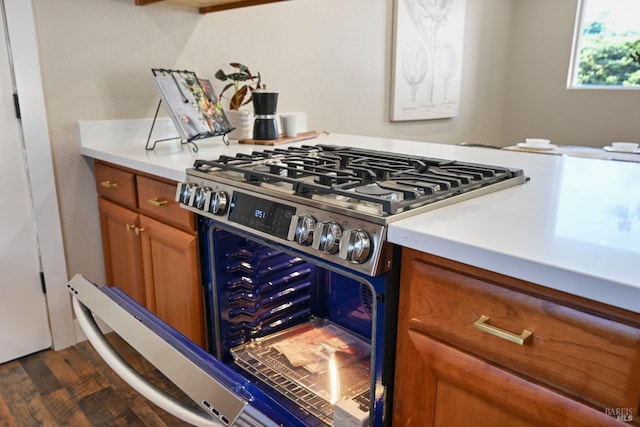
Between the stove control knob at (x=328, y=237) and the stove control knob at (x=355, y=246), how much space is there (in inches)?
1.2

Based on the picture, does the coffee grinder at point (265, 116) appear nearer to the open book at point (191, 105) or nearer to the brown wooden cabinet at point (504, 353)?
the open book at point (191, 105)

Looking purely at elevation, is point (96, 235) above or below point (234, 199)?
below

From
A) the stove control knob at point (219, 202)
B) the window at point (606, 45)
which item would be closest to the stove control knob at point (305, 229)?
the stove control knob at point (219, 202)

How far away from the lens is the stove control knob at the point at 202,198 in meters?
1.36

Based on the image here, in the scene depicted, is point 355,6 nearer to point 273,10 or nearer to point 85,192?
point 273,10

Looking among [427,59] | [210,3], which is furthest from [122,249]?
[427,59]

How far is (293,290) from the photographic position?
166cm

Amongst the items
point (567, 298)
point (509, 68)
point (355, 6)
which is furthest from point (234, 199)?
point (509, 68)

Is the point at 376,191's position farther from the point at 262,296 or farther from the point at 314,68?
the point at 314,68

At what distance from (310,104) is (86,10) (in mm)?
1293

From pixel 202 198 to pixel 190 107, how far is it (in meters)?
0.79

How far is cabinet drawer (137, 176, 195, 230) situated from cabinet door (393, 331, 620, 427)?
2.83 feet

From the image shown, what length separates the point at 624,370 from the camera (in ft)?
2.26

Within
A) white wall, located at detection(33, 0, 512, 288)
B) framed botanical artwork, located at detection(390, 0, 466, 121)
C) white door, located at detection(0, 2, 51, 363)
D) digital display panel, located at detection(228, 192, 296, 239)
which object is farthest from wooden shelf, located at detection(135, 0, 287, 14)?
framed botanical artwork, located at detection(390, 0, 466, 121)
